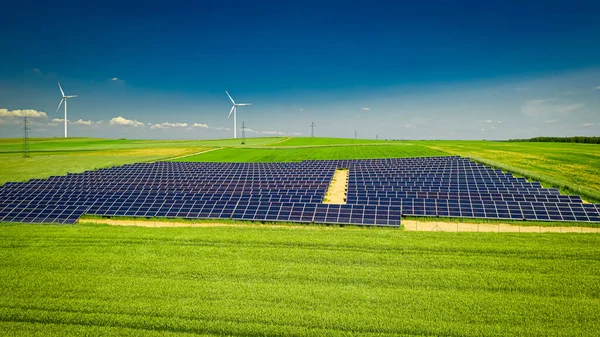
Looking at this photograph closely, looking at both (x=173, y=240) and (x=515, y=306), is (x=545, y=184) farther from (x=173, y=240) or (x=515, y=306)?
(x=173, y=240)

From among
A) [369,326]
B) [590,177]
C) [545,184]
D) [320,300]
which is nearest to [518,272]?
[369,326]

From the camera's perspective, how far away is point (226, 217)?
26.4m

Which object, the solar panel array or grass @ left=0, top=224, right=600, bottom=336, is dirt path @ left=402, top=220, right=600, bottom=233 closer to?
the solar panel array

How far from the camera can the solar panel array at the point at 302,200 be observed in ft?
84.1

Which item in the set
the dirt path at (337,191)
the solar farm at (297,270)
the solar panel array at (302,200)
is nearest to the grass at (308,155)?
the dirt path at (337,191)

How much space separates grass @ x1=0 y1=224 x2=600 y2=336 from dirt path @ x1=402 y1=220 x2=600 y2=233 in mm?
3898

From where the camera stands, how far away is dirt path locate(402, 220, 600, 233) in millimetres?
23469

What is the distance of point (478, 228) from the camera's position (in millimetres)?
24297

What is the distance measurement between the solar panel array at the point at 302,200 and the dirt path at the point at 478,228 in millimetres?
1025

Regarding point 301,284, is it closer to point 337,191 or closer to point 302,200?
point 302,200

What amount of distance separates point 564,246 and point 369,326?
13.9m

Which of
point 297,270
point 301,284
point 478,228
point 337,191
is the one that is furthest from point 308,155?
point 301,284

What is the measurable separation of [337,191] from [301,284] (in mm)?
26450

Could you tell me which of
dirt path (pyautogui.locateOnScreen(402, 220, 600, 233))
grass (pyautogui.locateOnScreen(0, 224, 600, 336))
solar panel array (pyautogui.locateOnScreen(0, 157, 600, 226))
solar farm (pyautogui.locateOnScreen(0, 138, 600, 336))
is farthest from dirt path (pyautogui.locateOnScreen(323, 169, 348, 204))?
grass (pyautogui.locateOnScreen(0, 224, 600, 336))
